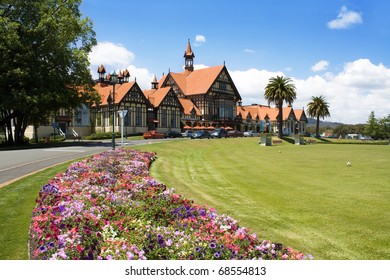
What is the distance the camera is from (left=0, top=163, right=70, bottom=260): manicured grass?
→ 6.26 m

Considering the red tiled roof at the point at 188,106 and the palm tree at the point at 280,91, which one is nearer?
the palm tree at the point at 280,91

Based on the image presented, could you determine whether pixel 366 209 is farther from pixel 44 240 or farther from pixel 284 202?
pixel 44 240

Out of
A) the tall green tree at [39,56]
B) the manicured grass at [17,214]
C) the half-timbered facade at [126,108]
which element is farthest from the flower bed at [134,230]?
the half-timbered facade at [126,108]

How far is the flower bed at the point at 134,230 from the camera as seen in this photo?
506cm

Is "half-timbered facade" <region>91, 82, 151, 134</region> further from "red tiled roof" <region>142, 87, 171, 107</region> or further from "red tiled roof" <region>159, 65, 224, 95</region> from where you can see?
"red tiled roof" <region>159, 65, 224, 95</region>

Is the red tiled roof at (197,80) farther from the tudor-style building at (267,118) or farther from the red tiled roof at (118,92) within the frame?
the red tiled roof at (118,92)

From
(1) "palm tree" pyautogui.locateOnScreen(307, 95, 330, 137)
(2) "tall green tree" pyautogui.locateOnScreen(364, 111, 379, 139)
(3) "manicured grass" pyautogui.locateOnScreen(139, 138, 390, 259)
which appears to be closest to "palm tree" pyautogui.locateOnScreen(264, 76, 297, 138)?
(1) "palm tree" pyautogui.locateOnScreen(307, 95, 330, 137)

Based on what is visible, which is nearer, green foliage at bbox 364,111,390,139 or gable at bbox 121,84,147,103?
gable at bbox 121,84,147,103

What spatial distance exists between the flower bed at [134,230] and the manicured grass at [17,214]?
0.26 meters

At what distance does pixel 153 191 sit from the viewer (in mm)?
9234

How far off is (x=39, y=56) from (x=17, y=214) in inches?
1297

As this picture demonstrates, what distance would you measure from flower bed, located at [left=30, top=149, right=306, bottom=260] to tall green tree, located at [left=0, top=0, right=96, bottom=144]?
91.6ft

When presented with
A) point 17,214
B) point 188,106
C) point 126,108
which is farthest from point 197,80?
point 17,214

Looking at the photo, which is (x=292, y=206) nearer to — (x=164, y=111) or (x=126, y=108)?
(x=126, y=108)
